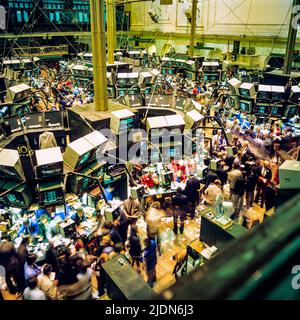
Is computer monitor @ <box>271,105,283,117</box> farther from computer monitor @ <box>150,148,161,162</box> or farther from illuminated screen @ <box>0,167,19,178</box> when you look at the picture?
illuminated screen @ <box>0,167,19,178</box>

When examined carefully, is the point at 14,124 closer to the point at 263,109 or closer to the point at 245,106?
the point at 245,106

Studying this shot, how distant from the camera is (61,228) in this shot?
5938 millimetres

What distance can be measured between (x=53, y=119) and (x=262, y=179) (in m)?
6.40

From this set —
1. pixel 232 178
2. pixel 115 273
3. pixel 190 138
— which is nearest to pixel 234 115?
pixel 190 138

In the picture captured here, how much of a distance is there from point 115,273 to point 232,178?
3.60 m

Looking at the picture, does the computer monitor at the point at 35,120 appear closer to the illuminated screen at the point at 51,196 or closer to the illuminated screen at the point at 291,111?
the illuminated screen at the point at 51,196

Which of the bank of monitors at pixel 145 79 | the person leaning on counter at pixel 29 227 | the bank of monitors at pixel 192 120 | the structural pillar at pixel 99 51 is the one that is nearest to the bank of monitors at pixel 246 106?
the bank of monitors at pixel 192 120

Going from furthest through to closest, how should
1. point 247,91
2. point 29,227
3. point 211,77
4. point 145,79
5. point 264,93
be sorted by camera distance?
point 211,77
point 145,79
point 247,91
point 264,93
point 29,227

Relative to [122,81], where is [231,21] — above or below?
above

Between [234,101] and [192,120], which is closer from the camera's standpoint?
[192,120]

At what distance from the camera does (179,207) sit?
21.1ft

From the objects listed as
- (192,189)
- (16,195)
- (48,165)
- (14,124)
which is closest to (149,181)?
(192,189)

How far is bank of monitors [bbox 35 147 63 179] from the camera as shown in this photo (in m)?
5.73

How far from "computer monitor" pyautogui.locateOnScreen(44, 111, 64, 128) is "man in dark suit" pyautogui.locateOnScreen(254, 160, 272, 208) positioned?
19.8 ft
